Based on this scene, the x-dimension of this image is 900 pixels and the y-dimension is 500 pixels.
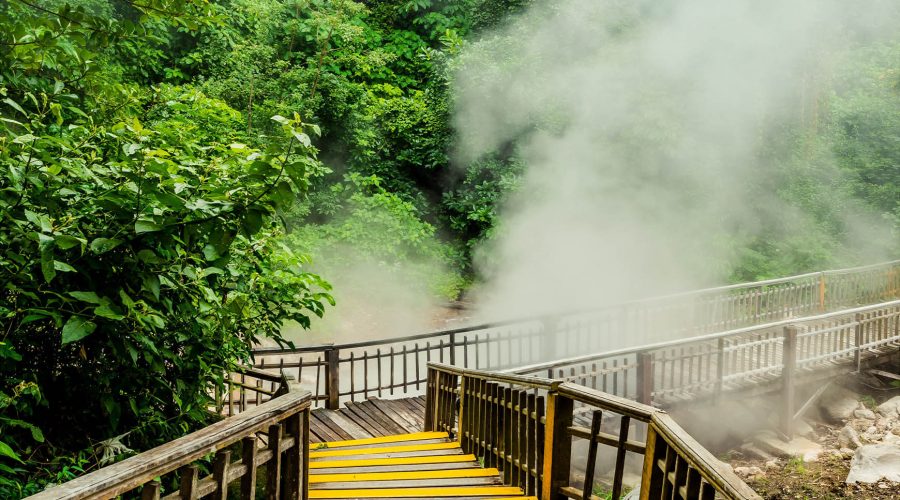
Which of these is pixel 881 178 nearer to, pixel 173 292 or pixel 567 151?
pixel 567 151

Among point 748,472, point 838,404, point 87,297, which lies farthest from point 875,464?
point 87,297

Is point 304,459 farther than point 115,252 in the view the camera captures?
Yes

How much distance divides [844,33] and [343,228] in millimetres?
15981

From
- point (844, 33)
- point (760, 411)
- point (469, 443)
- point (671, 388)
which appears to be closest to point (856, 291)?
point (760, 411)

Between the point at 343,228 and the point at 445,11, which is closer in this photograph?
the point at 343,228

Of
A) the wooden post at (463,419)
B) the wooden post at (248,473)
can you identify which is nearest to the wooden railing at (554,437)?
the wooden post at (463,419)

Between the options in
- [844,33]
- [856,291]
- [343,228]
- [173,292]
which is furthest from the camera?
[844,33]

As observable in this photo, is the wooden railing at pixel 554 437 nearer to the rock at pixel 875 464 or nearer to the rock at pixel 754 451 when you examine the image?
the rock at pixel 875 464

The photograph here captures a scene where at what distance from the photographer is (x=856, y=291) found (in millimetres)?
14203

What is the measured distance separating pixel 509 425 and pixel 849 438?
8278 millimetres

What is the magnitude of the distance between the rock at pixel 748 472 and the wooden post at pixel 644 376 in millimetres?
1804

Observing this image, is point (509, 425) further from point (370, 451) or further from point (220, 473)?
point (220, 473)

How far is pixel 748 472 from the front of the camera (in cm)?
967

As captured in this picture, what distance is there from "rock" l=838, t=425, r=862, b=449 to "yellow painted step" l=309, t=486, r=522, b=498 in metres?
8.35
